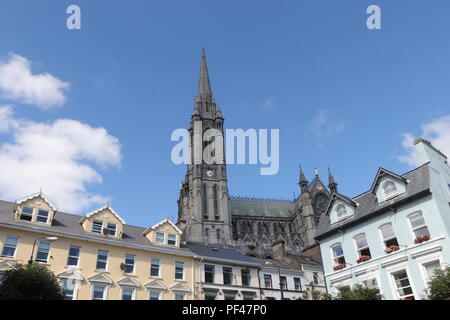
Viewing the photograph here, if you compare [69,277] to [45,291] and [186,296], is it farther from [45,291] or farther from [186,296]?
[186,296]

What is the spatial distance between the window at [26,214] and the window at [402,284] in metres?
26.9

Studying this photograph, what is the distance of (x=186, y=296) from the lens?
107 feet

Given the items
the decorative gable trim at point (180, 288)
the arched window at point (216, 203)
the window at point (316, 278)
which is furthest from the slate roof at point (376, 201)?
the arched window at point (216, 203)

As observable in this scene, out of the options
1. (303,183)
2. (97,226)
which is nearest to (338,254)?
(97,226)

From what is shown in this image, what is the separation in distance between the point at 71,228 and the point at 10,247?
4.96 meters

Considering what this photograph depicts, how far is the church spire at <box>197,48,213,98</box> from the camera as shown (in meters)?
122

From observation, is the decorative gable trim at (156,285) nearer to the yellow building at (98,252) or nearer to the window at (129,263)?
the yellow building at (98,252)

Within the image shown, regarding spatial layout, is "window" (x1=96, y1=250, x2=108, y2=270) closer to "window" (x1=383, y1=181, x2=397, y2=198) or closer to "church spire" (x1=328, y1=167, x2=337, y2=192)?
"window" (x1=383, y1=181, x2=397, y2=198)

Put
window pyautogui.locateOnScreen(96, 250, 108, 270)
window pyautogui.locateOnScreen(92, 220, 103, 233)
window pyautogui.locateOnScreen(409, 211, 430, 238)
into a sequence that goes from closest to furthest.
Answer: window pyautogui.locateOnScreen(409, 211, 430, 238) < window pyautogui.locateOnScreen(96, 250, 108, 270) < window pyautogui.locateOnScreen(92, 220, 103, 233)

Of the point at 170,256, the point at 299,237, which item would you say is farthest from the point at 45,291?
the point at 299,237

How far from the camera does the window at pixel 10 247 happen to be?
26719 mm

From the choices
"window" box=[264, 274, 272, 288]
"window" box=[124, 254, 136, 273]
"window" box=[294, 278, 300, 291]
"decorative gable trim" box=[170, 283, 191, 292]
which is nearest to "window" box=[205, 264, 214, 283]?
"decorative gable trim" box=[170, 283, 191, 292]

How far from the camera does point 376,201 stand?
91.8 ft

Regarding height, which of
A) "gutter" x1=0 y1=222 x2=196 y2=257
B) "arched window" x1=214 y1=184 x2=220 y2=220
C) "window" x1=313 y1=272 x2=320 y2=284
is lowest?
"window" x1=313 y1=272 x2=320 y2=284
